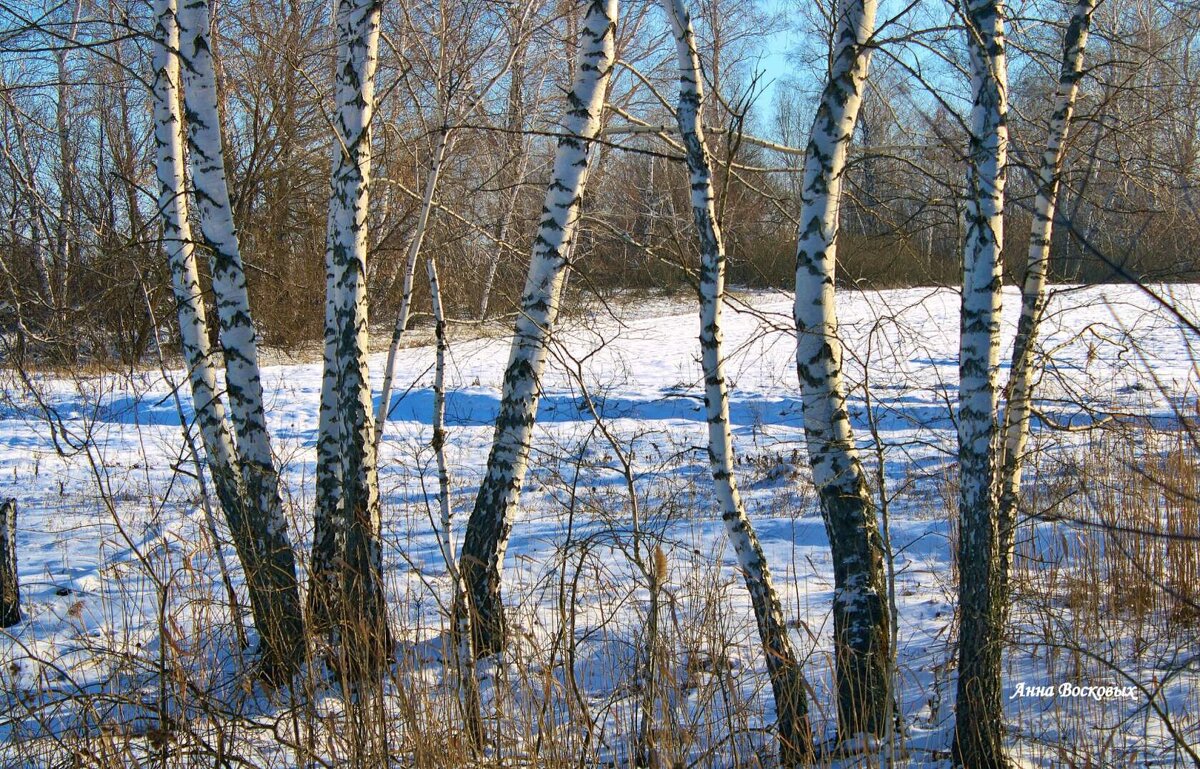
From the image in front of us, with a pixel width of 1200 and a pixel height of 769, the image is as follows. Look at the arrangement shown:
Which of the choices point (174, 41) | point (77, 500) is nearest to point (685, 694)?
point (174, 41)

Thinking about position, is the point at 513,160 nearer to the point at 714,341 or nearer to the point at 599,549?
the point at 599,549

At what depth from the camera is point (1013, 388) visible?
11.5 ft

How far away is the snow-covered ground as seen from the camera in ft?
10.3

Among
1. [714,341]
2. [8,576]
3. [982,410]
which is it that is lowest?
[8,576]

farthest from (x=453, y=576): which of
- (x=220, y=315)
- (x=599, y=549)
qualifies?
(x=599, y=549)

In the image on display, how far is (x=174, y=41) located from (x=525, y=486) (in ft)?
14.9

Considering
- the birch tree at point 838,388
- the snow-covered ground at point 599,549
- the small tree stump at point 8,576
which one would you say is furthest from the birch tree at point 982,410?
the small tree stump at point 8,576

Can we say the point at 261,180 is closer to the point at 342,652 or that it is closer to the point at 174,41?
the point at 174,41

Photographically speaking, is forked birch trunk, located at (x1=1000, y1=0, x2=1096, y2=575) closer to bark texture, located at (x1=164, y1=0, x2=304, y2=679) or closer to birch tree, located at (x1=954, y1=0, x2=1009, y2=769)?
→ birch tree, located at (x1=954, y1=0, x2=1009, y2=769)

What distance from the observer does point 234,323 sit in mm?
4312

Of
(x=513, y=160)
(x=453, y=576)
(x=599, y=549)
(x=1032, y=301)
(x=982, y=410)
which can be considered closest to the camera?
(x=982, y=410)

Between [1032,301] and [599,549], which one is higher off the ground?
[1032,301]

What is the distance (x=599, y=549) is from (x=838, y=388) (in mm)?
3133

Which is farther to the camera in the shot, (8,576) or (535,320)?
(8,576)
